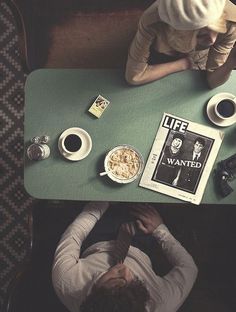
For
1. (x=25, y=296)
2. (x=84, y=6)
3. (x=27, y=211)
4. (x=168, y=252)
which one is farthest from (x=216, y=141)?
(x=27, y=211)

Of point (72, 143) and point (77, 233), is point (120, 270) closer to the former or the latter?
point (77, 233)

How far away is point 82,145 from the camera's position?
1.61 metres

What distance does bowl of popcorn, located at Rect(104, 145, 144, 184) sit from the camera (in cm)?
160

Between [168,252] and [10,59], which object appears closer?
[168,252]

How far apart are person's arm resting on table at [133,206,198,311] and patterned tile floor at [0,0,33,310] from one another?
0.98 m

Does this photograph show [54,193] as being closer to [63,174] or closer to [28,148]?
[63,174]

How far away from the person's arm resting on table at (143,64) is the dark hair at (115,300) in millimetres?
863

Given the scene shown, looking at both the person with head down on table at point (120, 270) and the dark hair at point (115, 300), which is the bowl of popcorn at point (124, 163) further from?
the dark hair at point (115, 300)

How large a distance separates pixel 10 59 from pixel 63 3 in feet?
2.28

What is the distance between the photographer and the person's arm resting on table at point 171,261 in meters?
1.68

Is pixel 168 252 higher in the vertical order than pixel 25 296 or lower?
higher

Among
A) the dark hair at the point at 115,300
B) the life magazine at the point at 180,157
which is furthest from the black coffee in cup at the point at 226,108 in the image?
the dark hair at the point at 115,300

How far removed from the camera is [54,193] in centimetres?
162

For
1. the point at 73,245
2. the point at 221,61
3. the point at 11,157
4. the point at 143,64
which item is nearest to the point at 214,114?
the point at 221,61
